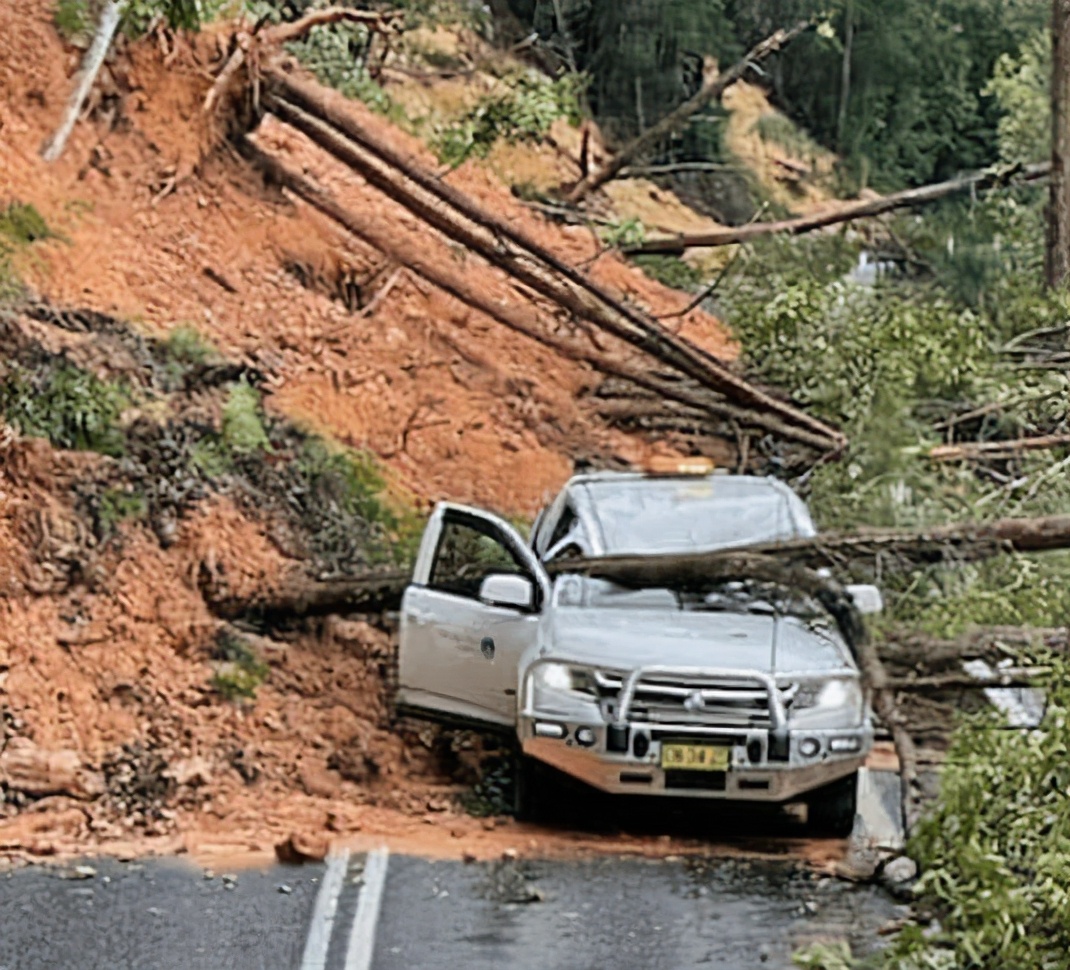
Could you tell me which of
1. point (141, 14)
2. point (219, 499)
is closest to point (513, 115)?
point (141, 14)

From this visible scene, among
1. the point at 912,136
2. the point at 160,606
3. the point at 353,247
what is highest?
the point at 912,136

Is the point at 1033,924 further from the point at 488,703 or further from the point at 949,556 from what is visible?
the point at 488,703

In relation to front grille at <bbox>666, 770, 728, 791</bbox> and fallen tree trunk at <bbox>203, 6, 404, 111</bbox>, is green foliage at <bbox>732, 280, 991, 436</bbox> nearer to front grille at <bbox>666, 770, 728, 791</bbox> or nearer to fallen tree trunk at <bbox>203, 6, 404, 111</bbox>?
front grille at <bbox>666, 770, 728, 791</bbox>

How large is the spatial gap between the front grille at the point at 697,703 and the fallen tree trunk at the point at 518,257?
821 millimetres

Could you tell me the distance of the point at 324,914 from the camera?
450 centimetres

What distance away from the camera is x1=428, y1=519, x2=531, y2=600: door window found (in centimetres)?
495

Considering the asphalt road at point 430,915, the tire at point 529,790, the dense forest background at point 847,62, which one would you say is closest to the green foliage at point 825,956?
the asphalt road at point 430,915

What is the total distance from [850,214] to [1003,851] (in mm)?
1743

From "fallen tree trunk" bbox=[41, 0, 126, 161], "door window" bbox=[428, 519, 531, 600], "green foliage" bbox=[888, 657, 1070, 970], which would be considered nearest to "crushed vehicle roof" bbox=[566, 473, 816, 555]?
"door window" bbox=[428, 519, 531, 600]

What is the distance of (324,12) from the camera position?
538cm

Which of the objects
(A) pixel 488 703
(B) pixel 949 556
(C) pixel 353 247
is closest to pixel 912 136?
(B) pixel 949 556

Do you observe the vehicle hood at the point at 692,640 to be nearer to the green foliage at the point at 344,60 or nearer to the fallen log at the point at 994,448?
the fallen log at the point at 994,448

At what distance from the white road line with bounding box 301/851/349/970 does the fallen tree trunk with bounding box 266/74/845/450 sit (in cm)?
153

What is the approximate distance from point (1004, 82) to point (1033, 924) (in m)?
2.16
